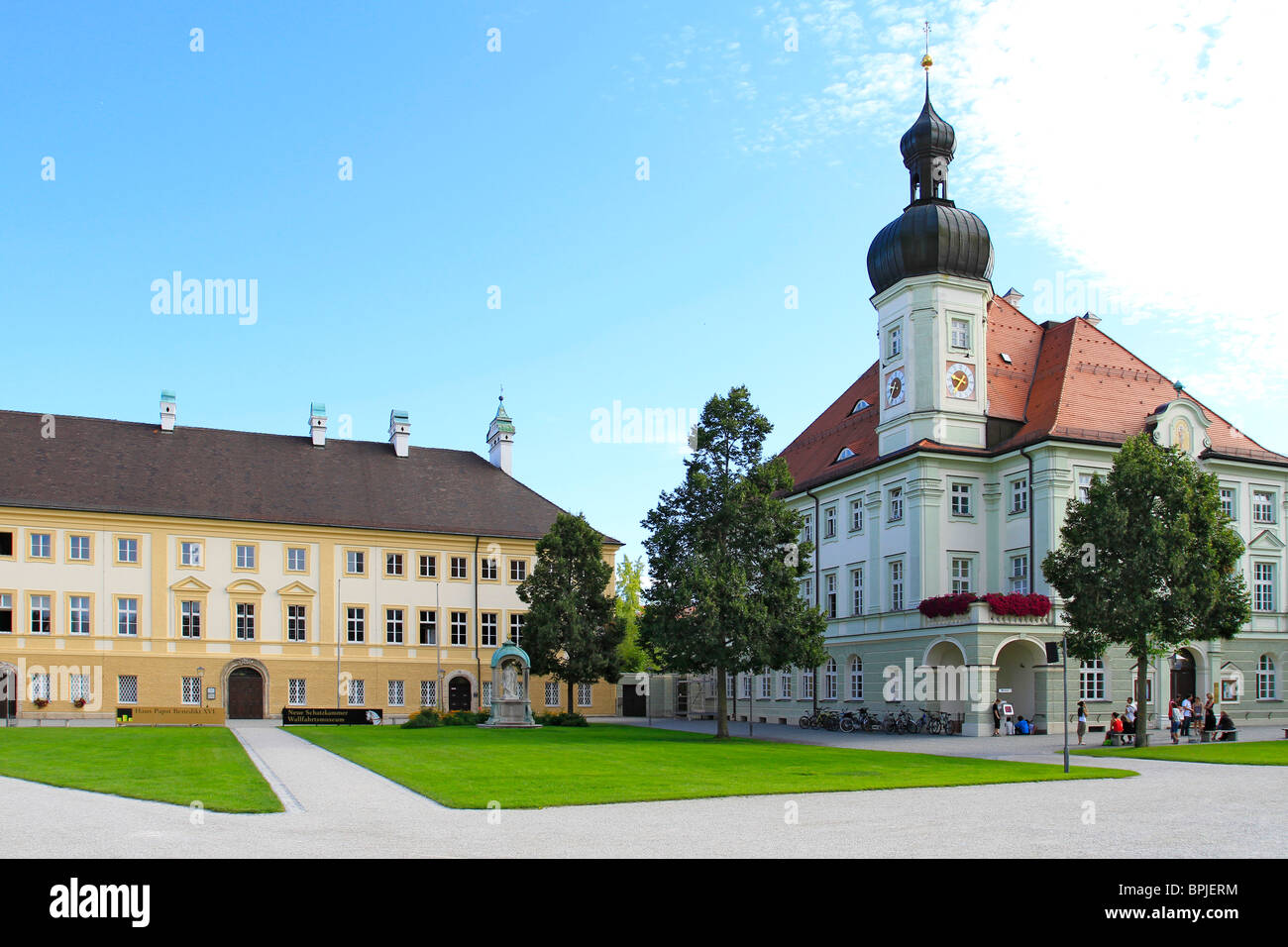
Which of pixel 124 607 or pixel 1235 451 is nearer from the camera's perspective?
pixel 1235 451

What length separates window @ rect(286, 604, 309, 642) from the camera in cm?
5941

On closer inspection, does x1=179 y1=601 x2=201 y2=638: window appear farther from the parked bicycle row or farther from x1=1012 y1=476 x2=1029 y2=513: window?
x1=1012 y1=476 x2=1029 y2=513: window

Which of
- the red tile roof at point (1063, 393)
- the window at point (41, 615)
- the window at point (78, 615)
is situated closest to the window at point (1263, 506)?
the red tile roof at point (1063, 393)

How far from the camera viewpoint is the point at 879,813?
54.7ft

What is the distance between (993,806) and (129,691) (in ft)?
157

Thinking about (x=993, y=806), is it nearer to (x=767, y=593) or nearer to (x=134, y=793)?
(x=134, y=793)

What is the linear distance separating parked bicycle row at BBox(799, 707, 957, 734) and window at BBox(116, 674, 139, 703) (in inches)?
1199

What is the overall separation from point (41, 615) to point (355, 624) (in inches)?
559

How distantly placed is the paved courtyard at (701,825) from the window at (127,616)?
121 feet

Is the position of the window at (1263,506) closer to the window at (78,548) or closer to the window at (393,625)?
the window at (393,625)

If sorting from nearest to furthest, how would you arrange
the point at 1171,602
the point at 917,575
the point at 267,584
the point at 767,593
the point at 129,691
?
the point at 1171,602 < the point at 767,593 < the point at 917,575 < the point at 129,691 < the point at 267,584

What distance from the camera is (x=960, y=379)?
1868 inches
